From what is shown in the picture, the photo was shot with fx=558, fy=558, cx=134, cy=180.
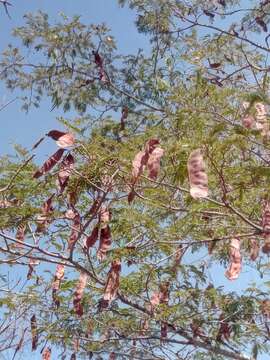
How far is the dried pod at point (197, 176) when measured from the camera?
2.75 m

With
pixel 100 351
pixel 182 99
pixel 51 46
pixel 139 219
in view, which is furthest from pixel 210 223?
pixel 51 46

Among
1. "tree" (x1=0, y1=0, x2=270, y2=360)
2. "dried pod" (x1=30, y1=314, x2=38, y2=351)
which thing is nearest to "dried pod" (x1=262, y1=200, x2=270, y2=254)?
"tree" (x1=0, y1=0, x2=270, y2=360)

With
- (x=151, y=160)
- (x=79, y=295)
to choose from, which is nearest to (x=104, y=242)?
(x=79, y=295)

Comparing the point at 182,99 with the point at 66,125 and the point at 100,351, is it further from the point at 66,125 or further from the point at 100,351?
the point at 100,351

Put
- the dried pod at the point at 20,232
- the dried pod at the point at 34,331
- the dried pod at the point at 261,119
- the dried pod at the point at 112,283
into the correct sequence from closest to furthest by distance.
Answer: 1. the dried pod at the point at 261,119
2. the dried pod at the point at 112,283
3. the dried pod at the point at 20,232
4. the dried pod at the point at 34,331

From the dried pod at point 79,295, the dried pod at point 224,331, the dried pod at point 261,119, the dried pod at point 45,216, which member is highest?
the dried pod at point 224,331

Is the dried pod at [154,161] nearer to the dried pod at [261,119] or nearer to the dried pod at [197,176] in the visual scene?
the dried pod at [197,176]

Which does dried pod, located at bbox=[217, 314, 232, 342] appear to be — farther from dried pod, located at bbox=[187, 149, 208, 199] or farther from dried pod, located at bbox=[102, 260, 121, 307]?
dried pod, located at bbox=[187, 149, 208, 199]

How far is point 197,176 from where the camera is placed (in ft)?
9.23

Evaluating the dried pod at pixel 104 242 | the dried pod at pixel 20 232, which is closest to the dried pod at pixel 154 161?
the dried pod at pixel 104 242

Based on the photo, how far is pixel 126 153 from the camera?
375cm

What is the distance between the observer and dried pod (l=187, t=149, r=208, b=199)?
9.01 feet

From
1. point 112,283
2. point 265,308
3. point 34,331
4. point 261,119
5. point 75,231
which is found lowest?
point 112,283

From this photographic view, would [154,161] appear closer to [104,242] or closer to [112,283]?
[104,242]
